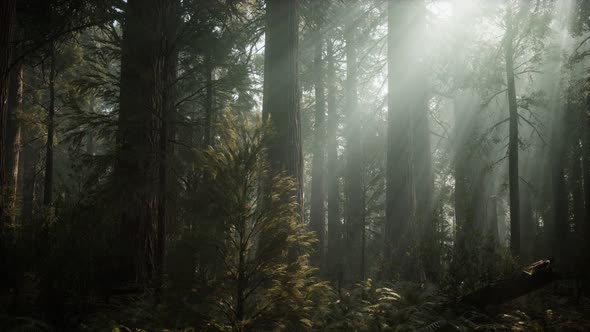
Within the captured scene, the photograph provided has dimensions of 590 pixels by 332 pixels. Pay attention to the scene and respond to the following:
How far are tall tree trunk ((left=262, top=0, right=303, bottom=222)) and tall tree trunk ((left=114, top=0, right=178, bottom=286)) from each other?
1.74m

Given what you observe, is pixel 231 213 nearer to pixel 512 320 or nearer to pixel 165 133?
pixel 165 133

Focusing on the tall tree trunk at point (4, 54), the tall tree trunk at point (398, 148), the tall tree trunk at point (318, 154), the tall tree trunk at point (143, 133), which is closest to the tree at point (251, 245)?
the tall tree trunk at point (143, 133)

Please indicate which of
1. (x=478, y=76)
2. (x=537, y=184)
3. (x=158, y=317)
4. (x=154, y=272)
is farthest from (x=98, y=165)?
(x=537, y=184)

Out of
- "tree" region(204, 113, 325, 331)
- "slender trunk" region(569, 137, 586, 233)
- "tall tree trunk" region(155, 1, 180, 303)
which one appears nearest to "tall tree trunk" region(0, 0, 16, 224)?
"tall tree trunk" region(155, 1, 180, 303)

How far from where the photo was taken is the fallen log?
18.0 ft

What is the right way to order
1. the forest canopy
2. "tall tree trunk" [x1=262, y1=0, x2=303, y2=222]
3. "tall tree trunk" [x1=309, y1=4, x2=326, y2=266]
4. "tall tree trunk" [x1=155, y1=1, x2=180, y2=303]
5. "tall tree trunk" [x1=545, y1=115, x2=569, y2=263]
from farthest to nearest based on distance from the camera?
"tall tree trunk" [x1=545, y1=115, x2=569, y2=263] < "tall tree trunk" [x1=309, y1=4, x2=326, y2=266] < "tall tree trunk" [x1=262, y1=0, x2=303, y2=222] < "tall tree trunk" [x1=155, y1=1, x2=180, y2=303] < the forest canopy

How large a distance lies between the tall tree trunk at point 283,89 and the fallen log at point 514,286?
3144 millimetres

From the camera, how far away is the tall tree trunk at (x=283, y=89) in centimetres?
667

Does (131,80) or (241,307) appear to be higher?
(131,80)

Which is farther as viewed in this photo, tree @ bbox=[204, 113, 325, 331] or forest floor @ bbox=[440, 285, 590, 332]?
forest floor @ bbox=[440, 285, 590, 332]

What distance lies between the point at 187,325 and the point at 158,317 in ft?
1.33

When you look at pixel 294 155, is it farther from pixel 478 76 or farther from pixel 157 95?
pixel 478 76

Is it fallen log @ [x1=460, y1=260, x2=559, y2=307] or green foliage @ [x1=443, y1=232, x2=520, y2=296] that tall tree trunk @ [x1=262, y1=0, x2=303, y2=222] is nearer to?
green foliage @ [x1=443, y1=232, x2=520, y2=296]

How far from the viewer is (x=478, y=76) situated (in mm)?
13086
